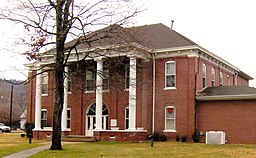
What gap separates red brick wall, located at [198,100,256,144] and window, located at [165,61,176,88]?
10.0ft

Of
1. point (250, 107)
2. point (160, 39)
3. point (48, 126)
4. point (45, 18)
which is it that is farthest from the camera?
point (48, 126)

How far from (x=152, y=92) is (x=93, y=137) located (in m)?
6.56

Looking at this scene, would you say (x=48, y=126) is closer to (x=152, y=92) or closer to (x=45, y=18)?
(x=152, y=92)

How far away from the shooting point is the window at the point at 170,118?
38594mm

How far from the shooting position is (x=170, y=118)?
127ft

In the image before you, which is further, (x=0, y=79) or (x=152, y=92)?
(x=152, y=92)

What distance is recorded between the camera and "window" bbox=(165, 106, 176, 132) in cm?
3859

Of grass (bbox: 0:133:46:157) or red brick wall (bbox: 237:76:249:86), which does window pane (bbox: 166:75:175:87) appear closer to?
grass (bbox: 0:133:46:157)

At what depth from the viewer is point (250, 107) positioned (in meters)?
35.6

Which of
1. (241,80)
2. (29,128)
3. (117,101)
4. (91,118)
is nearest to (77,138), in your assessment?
(91,118)

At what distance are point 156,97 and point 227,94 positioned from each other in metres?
6.42

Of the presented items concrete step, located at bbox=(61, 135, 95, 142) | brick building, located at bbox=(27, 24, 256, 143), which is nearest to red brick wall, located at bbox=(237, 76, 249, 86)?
brick building, located at bbox=(27, 24, 256, 143)

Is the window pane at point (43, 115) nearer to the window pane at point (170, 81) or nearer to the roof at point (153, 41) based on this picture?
the roof at point (153, 41)

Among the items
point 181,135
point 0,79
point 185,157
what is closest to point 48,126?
point 181,135
